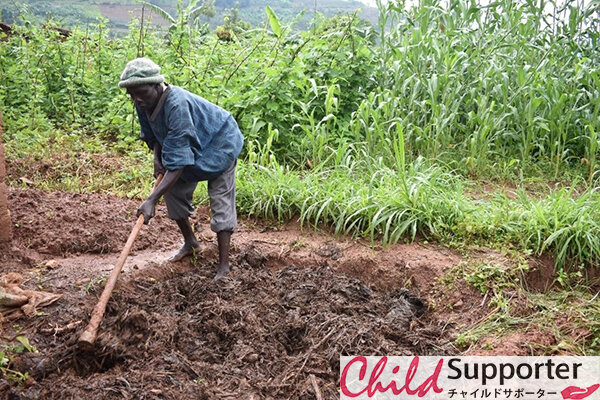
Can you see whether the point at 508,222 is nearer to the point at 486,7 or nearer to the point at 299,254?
the point at 299,254

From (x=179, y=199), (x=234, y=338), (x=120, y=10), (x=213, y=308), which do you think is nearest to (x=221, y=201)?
(x=179, y=199)

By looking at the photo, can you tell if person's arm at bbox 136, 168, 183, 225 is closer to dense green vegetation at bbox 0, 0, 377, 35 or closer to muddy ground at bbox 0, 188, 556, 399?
muddy ground at bbox 0, 188, 556, 399

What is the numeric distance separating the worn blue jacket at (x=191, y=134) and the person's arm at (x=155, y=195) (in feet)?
0.17

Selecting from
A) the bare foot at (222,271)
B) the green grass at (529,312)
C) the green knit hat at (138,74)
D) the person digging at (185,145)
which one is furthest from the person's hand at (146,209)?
the green grass at (529,312)

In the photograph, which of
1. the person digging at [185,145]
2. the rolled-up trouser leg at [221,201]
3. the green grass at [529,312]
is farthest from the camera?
the rolled-up trouser leg at [221,201]

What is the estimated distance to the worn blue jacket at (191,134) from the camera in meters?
3.29

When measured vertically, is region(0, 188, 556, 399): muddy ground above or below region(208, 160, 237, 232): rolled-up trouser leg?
below

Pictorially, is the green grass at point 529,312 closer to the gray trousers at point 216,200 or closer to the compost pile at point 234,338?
the compost pile at point 234,338

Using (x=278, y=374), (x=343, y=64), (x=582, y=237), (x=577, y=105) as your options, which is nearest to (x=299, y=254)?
(x=278, y=374)

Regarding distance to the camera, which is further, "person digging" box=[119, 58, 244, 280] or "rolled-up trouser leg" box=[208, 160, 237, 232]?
"rolled-up trouser leg" box=[208, 160, 237, 232]

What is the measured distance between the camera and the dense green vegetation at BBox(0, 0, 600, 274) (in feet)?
13.8

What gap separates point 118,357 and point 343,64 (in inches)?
159

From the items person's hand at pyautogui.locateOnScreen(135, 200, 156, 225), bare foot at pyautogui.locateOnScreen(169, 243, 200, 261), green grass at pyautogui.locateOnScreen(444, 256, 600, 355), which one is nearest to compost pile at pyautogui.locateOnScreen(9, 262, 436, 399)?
bare foot at pyautogui.locateOnScreen(169, 243, 200, 261)

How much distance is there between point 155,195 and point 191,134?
39 centimetres
